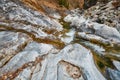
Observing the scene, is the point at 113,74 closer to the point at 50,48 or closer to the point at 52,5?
the point at 50,48

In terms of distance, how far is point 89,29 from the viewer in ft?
170

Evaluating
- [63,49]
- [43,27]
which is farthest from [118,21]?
[63,49]

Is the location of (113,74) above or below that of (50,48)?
below

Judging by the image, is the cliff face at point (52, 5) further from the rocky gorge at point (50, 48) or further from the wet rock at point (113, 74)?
the wet rock at point (113, 74)

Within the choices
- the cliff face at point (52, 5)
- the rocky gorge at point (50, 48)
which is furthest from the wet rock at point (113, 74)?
the cliff face at point (52, 5)

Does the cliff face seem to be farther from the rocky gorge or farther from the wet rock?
the wet rock

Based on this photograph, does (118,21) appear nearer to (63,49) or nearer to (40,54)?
(63,49)

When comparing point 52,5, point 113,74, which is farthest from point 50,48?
point 52,5

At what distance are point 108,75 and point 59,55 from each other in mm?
8493

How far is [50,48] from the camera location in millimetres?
37031

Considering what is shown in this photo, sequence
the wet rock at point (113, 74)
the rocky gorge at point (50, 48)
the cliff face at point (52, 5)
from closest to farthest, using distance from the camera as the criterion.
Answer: the rocky gorge at point (50, 48), the wet rock at point (113, 74), the cliff face at point (52, 5)

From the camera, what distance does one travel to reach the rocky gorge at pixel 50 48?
3078 cm

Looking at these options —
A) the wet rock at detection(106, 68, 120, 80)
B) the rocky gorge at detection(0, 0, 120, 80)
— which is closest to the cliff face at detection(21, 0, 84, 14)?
the rocky gorge at detection(0, 0, 120, 80)

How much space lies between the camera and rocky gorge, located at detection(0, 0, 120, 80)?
3078 centimetres
